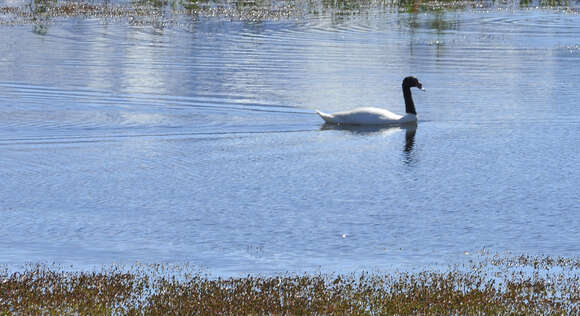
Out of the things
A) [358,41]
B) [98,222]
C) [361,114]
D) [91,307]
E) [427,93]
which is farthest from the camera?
[358,41]

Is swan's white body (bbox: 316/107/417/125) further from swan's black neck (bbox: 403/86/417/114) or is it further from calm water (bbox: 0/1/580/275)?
swan's black neck (bbox: 403/86/417/114)

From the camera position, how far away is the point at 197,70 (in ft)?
106

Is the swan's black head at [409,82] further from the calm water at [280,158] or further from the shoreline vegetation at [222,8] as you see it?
the shoreline vegetation at [222,8]

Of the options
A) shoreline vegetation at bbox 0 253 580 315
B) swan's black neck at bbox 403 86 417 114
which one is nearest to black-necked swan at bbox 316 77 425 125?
swan's black neck at bbox 403 86 417 114

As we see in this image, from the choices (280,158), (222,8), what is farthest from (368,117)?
(222,8)

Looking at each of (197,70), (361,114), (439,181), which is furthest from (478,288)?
(197,70)

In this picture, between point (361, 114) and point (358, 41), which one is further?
point (358, 41)

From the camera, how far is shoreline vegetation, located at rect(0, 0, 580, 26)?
53812mm

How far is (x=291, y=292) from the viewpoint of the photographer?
1028cm

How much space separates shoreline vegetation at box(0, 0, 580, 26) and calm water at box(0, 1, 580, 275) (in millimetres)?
15219

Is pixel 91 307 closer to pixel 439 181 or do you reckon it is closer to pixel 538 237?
pixel 538 237

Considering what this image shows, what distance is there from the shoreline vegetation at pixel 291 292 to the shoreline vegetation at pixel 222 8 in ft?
134

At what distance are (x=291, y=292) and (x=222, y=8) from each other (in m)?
50.9

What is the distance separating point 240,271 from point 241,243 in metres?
1.35
